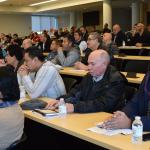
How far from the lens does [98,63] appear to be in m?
2.88

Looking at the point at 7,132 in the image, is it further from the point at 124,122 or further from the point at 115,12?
the point at 115,12

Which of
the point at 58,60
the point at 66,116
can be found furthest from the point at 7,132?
the point at 58,60

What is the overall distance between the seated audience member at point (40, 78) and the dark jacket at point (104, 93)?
0.63 metres

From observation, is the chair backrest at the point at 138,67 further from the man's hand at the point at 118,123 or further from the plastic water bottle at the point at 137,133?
the plastic water bottle at the point at 137,133

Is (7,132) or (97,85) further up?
(97,85)

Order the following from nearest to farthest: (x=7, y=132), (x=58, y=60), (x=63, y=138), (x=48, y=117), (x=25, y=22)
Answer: (x=7, y=132) < (x=48, y=117) < (x=63, y=138) < (x=58, y=60) < (x=25, y=22)

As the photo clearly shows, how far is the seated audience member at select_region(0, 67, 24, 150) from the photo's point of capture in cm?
213

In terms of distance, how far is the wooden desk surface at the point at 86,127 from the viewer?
190cm

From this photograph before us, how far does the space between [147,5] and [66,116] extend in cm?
1761

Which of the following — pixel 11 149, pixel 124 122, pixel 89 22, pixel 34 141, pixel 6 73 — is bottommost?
pixel 34 141

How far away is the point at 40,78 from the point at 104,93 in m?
0.92

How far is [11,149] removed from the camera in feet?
7.14

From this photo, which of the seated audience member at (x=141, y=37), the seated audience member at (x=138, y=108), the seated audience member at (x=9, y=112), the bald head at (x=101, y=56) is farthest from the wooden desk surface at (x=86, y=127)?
the seated audience member at (x=141, y=37)

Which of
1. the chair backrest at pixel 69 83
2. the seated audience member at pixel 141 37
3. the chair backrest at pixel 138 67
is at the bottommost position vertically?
the chair backrest at pixel 69 83
